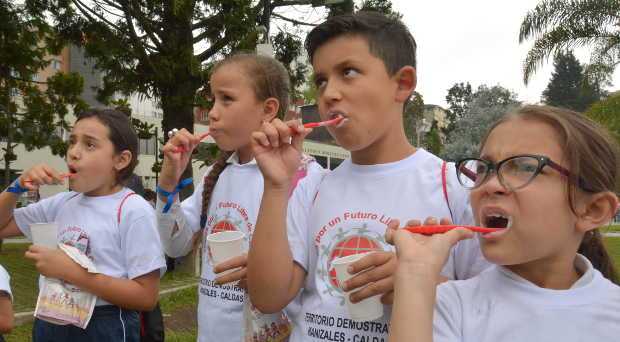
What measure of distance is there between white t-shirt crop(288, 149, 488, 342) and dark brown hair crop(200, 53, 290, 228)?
825mm

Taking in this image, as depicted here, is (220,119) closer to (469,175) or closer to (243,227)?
(243,227)

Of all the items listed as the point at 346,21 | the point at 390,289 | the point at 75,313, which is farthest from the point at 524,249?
the point at 75,313

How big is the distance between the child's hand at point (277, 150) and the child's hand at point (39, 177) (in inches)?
52.2

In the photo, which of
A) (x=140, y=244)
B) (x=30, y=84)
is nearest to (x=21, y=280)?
(x=30, y=84)

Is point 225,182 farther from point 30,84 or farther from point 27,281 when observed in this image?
point 30,84

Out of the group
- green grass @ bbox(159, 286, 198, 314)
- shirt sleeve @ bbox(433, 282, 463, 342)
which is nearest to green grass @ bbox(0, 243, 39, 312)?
green grass @ bbox(159, 286, 198, 314)

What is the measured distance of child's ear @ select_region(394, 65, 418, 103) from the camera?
1809 mm

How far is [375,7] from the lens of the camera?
1100 cm

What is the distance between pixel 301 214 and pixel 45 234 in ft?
3.68

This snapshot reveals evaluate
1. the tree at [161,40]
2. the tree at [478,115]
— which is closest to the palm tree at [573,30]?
the tree at [161,40]

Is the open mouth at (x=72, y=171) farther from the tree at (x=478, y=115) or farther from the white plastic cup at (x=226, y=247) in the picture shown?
the tree at (x=478, y=115)

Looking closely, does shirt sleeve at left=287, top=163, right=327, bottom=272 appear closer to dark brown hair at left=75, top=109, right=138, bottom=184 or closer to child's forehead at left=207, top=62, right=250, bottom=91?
child's forehead at left=207, top=62, right=250, bottom=91

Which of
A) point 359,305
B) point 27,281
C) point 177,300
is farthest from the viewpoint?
point 27,281

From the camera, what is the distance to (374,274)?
146 cm
